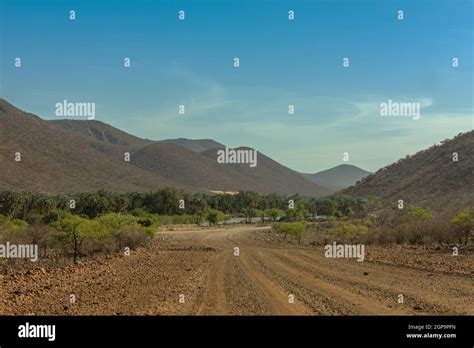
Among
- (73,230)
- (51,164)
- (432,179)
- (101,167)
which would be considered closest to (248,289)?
(73,230)

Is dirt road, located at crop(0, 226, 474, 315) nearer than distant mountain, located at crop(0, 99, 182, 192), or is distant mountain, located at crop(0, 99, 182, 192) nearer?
dirt road, located at crop(0, 226, 474, 315)

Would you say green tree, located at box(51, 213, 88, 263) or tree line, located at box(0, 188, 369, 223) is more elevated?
tree line, located at box(0, 188, 369, 223)

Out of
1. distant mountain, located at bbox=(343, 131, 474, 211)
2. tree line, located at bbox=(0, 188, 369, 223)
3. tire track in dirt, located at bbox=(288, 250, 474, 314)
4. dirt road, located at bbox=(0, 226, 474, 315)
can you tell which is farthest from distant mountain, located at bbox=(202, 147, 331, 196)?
tire track in dirt, located at bbox=(288, 250, 474, 314)

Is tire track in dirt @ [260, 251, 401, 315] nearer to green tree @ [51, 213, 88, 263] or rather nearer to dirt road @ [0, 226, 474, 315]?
dirt road @ [0, 226, 474, 315]
